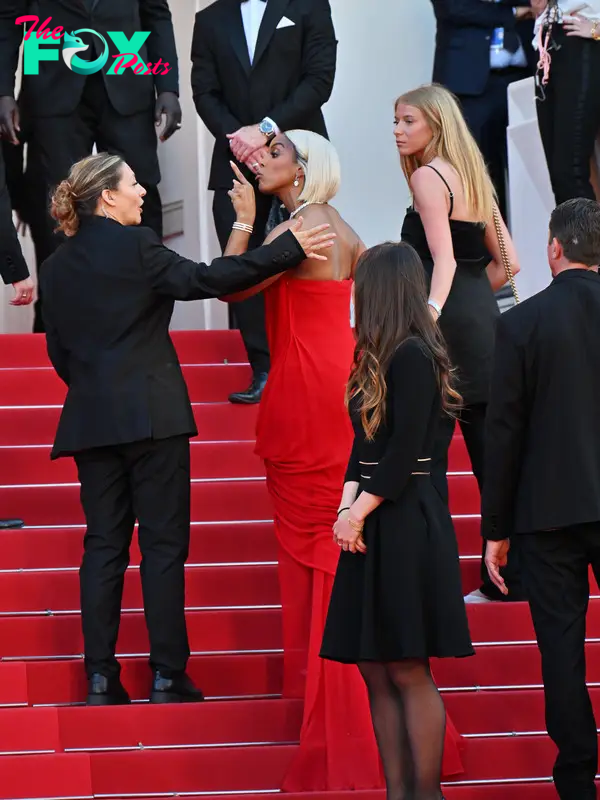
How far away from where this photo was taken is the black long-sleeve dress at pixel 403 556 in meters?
3.50

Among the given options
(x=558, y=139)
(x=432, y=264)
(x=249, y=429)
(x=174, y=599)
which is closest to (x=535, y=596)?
(x=174, y=599)

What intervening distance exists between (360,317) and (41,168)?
130 inches

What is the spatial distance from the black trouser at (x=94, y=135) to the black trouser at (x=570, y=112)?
171 cm

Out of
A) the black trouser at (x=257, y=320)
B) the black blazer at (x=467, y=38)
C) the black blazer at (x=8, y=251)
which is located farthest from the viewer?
the black blazer at (x=467, y=38)

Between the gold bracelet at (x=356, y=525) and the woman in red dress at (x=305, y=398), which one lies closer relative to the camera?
the gold bracelet at (x=356, y=525)

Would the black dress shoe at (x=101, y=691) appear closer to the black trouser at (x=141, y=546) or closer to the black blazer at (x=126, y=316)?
the black trouser at (x=141, y=546)

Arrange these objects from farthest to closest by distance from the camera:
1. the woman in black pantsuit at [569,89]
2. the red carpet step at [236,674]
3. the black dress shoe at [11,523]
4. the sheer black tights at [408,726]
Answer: the woman in black pantsuit at [569,89] < the black dress shoe at [11,523] < the red carpet step at [236,674] < the sheer black tights at [408,726]

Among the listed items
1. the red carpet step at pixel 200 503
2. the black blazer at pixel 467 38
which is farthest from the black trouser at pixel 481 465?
the black blazer at pixel 467 38

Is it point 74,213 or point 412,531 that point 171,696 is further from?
point 74,213

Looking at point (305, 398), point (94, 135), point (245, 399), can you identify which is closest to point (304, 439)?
point (305, 398)

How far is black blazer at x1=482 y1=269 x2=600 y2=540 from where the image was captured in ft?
11.9

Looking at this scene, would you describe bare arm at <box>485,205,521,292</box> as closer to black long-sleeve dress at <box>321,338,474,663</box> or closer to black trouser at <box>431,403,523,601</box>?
black trouser at <box>431,403,523,601</box>

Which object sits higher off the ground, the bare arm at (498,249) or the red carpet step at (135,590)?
the bare arm at (498,249)

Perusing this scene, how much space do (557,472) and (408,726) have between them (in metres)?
0.72
